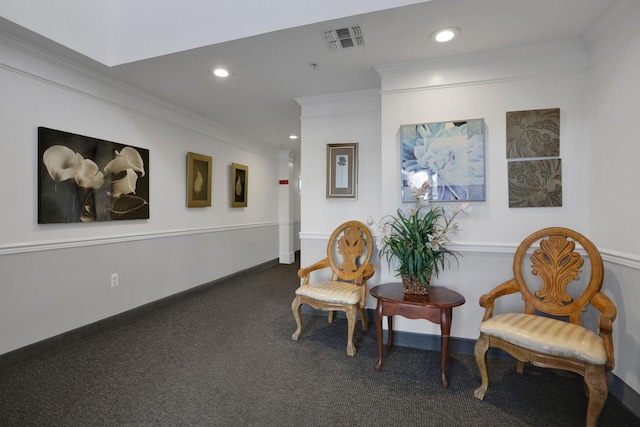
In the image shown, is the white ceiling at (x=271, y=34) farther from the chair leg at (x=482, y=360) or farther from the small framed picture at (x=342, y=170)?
the chair leg at (x=482, y=360)

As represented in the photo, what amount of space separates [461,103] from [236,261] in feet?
13.8

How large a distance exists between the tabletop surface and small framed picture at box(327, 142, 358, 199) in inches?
50.0

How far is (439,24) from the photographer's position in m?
2.10

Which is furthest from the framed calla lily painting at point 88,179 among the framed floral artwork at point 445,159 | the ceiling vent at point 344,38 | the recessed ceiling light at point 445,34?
the recessed ceiling light at point 445,34

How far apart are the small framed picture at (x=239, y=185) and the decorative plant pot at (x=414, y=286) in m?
3.55

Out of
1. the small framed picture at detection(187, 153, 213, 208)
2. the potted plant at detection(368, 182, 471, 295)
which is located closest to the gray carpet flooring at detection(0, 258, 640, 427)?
the potted plant at detection(368, 182, 471, 295)

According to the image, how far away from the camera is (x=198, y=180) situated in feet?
14.2

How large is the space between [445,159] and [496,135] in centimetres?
45

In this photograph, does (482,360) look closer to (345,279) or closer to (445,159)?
(345,279)

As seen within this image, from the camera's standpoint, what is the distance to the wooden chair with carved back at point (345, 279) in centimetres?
256

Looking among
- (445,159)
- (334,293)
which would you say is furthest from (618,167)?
(334,293)

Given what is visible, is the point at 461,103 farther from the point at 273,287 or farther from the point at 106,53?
the point at 273,287

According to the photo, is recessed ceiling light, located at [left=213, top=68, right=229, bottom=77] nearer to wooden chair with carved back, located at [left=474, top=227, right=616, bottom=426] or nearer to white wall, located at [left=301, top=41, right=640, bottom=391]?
white wall, located at [left=301, top=41, right=640, bottom=391]

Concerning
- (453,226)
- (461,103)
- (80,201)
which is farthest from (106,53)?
(453,226)
